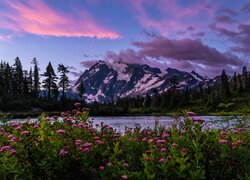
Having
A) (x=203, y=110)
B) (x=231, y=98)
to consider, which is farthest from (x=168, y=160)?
(x=231, y=98)

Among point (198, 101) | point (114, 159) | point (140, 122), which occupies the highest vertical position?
point (198, 101)

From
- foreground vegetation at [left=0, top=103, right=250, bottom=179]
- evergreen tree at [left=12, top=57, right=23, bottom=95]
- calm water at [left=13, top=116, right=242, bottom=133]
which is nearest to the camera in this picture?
foreground vegetation at [left=0, top=103, right=250, bottom=179]

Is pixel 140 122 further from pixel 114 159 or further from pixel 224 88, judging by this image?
pixel 224 88

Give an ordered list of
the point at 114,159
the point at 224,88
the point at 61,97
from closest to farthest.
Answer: the point at 114,159
the point at 61,97
the point at 224,88

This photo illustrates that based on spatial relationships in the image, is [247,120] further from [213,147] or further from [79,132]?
[79,132]

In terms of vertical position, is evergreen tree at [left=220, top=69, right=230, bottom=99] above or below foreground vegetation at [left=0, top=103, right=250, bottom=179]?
above

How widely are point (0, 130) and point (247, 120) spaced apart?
8704 millimetres

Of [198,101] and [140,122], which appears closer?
[140,122]

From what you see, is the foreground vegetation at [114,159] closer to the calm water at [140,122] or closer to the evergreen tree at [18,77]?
the calm water at [140,122]

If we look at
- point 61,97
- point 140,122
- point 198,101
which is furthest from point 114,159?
point 198,101

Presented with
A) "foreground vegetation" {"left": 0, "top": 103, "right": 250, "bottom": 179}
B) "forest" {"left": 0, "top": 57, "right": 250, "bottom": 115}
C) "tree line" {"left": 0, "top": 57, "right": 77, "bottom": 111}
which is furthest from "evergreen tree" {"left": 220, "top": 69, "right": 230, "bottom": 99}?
"foreground vegetation" {"left": 0, "top": 103, "right": 250, "bottom": 179}

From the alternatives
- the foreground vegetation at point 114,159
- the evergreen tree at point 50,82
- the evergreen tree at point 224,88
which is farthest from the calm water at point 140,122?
the evergreen tree at point 224,88

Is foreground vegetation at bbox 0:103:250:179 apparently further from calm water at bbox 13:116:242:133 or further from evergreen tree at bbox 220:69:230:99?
evergreen tree at bbox 220:69:230:99

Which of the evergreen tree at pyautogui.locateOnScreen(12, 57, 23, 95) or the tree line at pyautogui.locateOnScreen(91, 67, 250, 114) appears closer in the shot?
the evergreen tree at pyautogui.locateOnScreen(12, 57, 23, 95)
